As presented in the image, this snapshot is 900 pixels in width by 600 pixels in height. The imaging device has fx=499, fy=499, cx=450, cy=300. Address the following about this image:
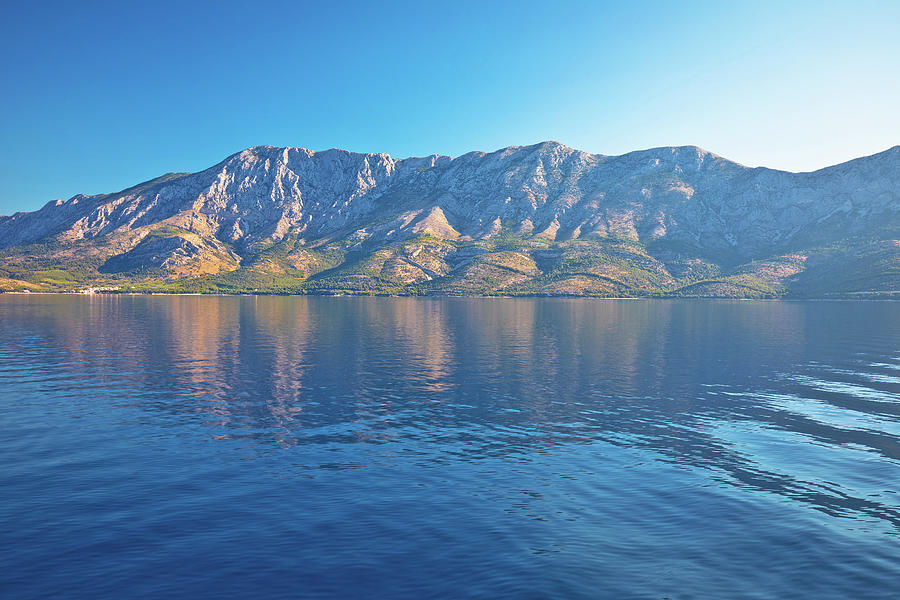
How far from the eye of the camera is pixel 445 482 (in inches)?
1342

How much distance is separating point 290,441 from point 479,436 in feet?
54.6

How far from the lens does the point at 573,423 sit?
4959cm

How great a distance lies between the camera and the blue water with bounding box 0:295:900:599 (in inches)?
894

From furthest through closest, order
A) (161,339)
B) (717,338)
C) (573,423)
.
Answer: (717,338) < (161,339) < (573,423)

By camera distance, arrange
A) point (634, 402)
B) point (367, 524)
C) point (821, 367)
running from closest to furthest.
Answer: point (367, 524)
point (634, 402)
point (821, 367)

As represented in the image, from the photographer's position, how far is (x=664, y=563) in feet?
78.4

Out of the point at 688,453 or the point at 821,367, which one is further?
the point at 821,367

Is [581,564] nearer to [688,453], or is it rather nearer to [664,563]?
[664,563]

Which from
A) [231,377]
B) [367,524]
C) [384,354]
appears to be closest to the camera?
[367,524]

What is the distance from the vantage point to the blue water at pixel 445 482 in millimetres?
22703

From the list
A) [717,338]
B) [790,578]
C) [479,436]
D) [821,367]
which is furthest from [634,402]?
[717,338]

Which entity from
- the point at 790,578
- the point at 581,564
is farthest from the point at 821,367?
the point at 581,564

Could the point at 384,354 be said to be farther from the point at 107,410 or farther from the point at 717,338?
the point at 717,338

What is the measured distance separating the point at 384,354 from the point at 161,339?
55970 millimetres
